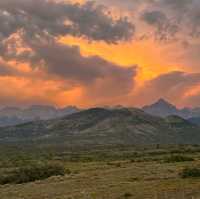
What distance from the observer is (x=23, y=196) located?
4300 centimetres

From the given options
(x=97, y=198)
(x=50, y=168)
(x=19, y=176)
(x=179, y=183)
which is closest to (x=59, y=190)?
(x=97, y=198)

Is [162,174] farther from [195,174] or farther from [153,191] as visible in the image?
[153,191]

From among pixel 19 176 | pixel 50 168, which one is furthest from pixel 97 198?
pixel 50 168

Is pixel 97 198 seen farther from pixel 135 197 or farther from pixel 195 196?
pixel 195 196

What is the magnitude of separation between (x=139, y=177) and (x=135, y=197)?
15.7 meters

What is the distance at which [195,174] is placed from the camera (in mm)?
49312

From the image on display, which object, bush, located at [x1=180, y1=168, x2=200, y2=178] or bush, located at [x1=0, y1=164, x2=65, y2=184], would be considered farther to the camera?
bush, located at [x1=0, y1=164, x2=65, y2=184]

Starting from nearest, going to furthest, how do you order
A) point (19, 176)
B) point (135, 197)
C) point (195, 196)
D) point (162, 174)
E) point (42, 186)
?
point (195, 196) < point (135, 197) < point (42, 186) < point (162, 174) < point (19, 176)

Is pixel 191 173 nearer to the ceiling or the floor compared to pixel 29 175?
nearer to the floor

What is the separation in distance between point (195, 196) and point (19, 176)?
34574 millimetres

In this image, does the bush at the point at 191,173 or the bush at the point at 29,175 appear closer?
the bush at the point at 191,173

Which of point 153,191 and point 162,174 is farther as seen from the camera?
point 162,174

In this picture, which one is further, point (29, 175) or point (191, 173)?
point (29, 175)

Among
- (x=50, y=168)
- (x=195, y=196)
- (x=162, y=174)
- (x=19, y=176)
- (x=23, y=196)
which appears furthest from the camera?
(x=50, y=168)
